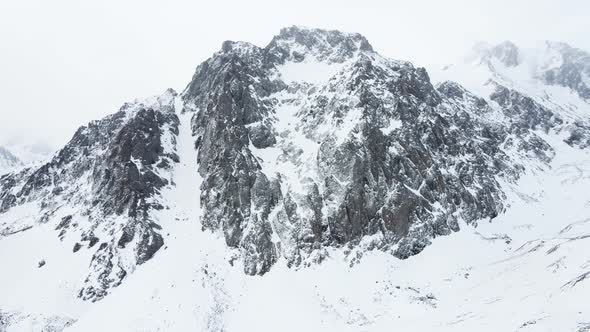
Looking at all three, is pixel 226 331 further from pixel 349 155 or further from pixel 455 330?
pixel 349 155

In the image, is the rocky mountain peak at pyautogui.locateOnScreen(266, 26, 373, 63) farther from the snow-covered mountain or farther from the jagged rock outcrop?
the jagged rock outcrop

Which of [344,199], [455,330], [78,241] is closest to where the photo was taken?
[455,330]

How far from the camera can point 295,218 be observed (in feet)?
198

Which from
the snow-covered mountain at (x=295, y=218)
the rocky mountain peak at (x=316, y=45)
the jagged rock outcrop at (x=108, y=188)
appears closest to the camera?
the snow-covered mountain at (x=295, y=218)

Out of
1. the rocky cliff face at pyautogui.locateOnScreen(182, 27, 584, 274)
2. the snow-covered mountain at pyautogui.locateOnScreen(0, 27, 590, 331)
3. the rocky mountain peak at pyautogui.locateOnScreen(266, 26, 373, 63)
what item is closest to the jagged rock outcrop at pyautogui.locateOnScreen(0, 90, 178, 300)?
the snow-covered mountain at pyautogui.locateOnScreen(0, 27, 590, 331)

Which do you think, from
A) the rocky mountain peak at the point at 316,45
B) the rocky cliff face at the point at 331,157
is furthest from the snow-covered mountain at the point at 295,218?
the rocky mountain peak at the point at 316,45

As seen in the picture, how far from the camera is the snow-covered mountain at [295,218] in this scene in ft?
159

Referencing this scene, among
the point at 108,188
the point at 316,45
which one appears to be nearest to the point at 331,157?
the point at 108,188

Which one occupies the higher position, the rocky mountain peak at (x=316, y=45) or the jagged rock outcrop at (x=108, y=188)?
the rocky mountain peak at (x=316, y=45)

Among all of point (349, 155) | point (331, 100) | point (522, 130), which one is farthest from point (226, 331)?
point (522, 130)

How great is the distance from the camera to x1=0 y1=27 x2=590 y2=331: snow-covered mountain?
4856 centimetres

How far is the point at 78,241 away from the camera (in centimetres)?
6825

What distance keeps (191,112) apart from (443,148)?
5528 cm

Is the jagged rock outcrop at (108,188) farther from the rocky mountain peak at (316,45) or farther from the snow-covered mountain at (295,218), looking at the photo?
the rocky mountain peak at (316,45)
